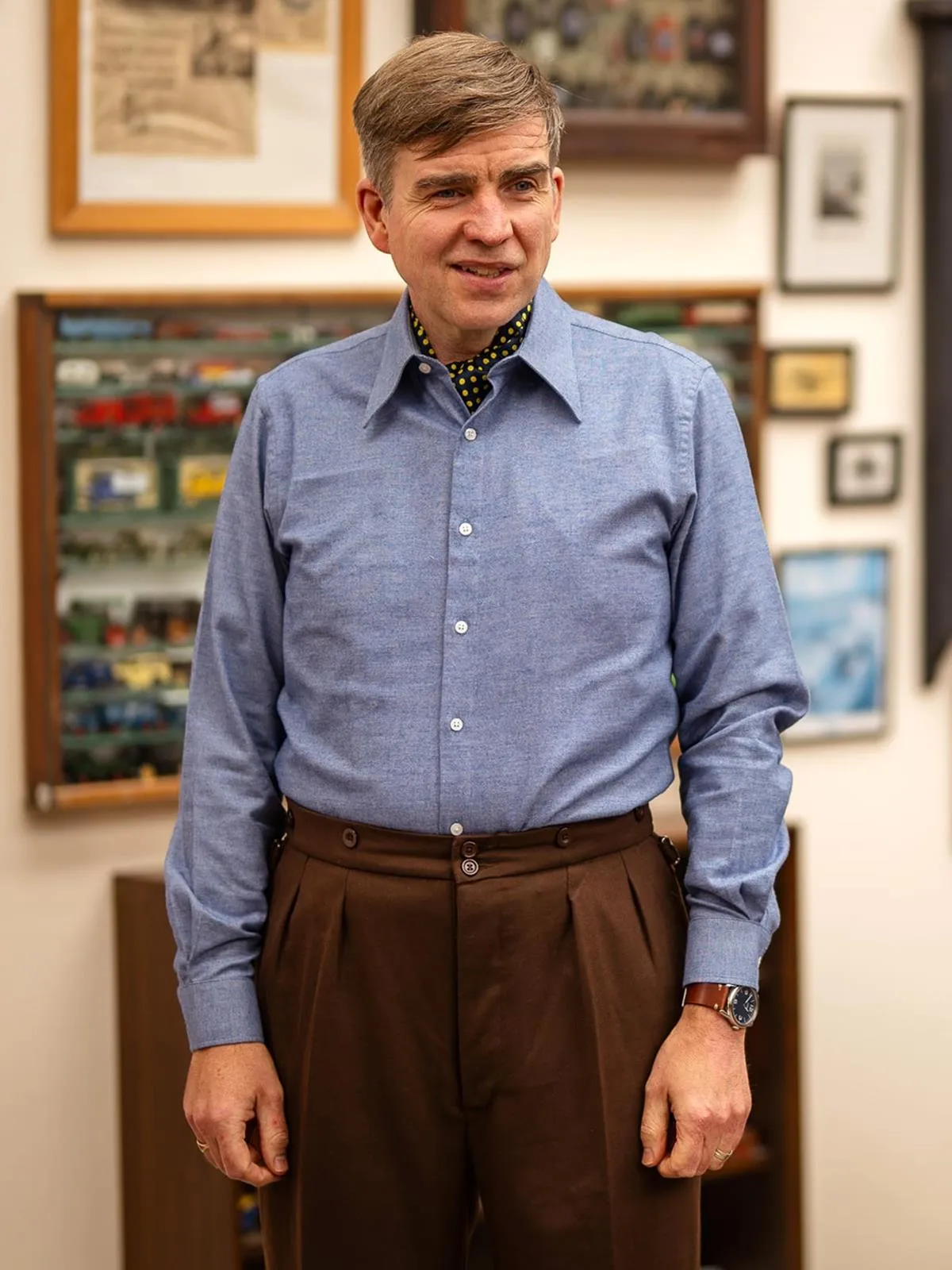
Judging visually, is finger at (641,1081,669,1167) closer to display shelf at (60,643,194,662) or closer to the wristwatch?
the wristwatch

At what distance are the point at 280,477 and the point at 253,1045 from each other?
58 cm

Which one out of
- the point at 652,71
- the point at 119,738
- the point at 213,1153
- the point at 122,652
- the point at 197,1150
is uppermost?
the point at 652,71

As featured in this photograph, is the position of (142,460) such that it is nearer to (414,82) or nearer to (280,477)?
(280,477)

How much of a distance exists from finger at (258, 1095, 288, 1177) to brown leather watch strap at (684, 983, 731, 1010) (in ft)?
1.42

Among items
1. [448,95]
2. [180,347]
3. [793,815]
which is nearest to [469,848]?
[448,95]

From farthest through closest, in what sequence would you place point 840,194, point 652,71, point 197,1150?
point 840,194
point 652,71
point 197,1150

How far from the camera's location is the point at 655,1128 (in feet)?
5.43

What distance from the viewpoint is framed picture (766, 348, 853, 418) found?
3.10m

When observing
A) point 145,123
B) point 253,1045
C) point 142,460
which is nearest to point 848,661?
point 142,460

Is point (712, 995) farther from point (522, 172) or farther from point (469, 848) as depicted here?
point (522, 172)

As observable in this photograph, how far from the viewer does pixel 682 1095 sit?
1.64m

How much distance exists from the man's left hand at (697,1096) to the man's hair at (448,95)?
85 cm

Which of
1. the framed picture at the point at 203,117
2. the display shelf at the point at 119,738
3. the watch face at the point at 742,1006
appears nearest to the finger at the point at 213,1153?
the watch face at the point at 742,1006

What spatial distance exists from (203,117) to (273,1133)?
165 cm
